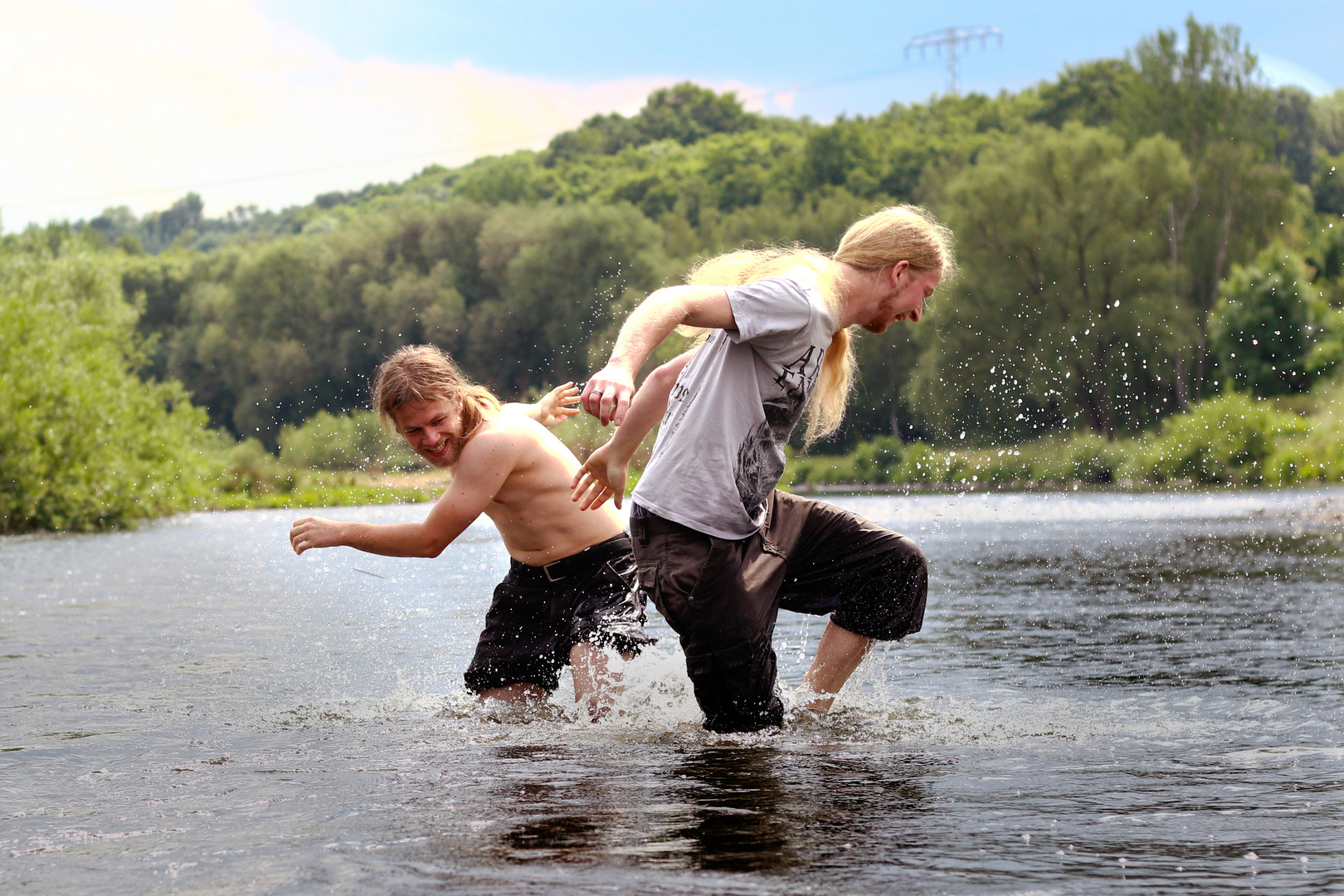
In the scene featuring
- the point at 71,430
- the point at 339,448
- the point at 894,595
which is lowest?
the point at 339,448

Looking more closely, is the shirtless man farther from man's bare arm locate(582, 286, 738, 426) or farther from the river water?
man's bare arm locate(582, 286, 738, 426)

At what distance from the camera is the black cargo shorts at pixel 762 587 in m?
4.45

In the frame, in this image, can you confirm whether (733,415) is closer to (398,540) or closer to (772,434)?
→ (772,434)

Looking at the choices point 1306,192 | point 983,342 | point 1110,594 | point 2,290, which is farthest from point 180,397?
point 1306,192

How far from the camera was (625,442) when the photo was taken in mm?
4375

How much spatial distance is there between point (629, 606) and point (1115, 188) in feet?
162

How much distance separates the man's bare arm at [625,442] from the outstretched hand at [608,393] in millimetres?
379

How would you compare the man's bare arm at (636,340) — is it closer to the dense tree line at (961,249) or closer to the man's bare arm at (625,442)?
the man's bare arm at (625,442)

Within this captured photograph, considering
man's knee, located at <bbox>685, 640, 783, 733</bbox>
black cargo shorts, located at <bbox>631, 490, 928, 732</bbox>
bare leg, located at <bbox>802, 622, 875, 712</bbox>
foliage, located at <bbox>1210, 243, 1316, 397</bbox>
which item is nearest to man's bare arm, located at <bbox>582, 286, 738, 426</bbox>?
black cargo shorts, located at <bbox>631, 490, 928, 732</bbox>

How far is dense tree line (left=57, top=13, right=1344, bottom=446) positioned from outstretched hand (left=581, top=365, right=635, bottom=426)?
4277 centimetres

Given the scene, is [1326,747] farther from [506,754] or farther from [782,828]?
[506,754]

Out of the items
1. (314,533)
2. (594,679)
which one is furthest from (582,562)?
(314,533)

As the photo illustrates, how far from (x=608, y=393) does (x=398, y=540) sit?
157 cm

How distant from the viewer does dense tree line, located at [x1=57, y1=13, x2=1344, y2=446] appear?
5022 centimetres
